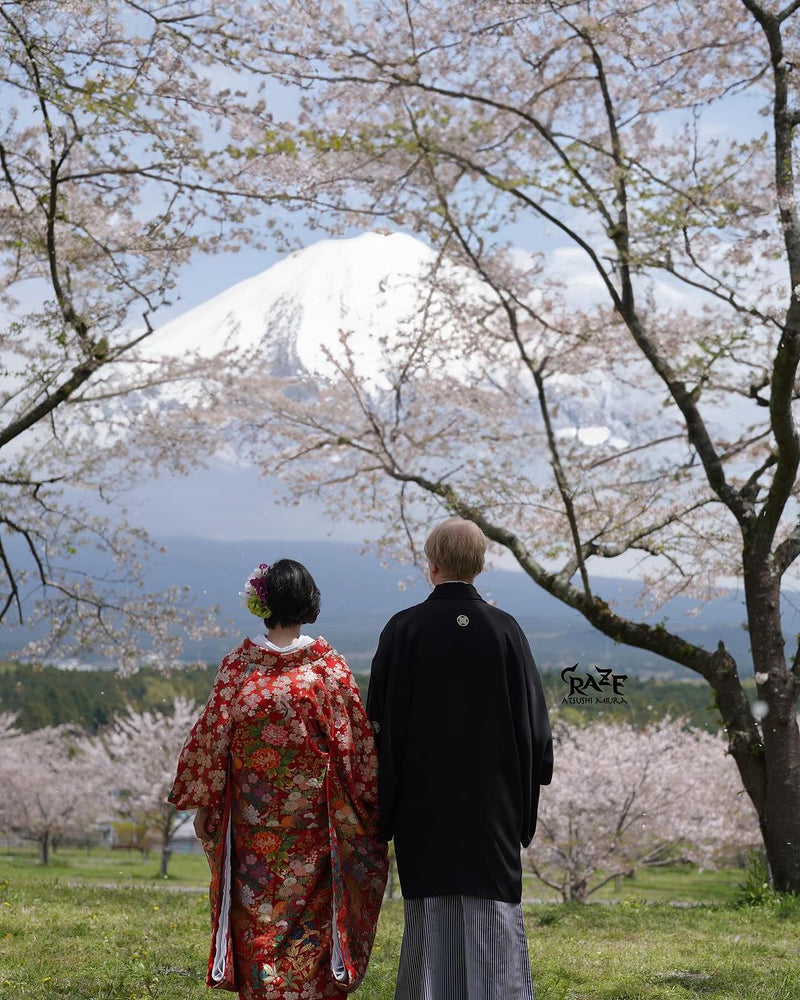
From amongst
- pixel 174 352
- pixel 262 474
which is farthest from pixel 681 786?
pixel 174 352

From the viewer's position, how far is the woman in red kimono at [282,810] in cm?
250

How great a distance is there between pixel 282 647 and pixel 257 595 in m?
0.16

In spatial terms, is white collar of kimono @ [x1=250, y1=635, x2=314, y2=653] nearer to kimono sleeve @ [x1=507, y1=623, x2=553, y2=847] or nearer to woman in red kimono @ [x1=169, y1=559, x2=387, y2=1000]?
woman in red kimono @ [x1=169, y1=559, x2=387, y2=1000]

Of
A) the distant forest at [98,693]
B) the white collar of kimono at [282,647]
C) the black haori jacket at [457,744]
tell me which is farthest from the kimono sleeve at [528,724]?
the distant forest at [98,693]

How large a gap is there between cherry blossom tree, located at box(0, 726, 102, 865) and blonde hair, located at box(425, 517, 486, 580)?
23.4 meters

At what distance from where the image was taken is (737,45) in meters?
7.25

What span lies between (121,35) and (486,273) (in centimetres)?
307

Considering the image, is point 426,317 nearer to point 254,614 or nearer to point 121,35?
point 121,35

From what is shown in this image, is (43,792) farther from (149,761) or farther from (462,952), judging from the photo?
(462,952)

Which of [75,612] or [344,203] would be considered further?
[75,612]

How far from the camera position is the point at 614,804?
14016 mm

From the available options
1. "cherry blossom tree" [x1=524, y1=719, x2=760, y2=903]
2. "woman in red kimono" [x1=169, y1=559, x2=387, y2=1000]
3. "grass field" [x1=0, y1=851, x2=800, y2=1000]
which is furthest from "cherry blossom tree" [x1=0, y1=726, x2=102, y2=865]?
"woman in red kimono" [x1=169, y1=559, x2=387, y2=1000]

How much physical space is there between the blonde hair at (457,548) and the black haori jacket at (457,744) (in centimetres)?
8

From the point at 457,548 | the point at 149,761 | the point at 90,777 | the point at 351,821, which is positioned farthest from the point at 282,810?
the point at 90,777
